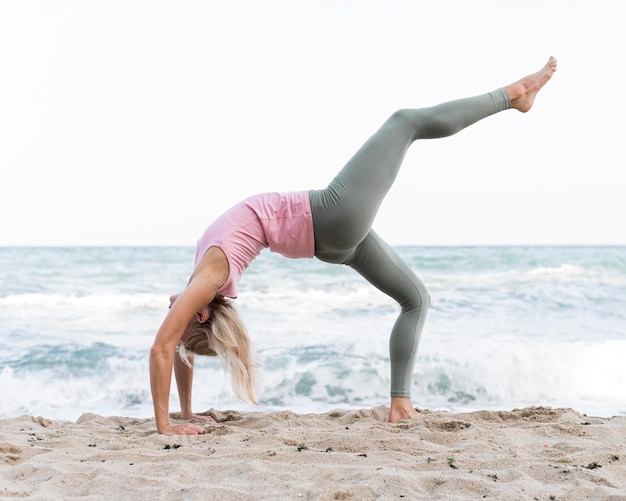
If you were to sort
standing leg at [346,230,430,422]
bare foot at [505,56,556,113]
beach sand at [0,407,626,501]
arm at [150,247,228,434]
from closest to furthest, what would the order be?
beach sand at [0,407,626,501] < arm at [150,247,228,434] < bare foot at [505,56,556,113] < standing leg at [346,230,430,422]

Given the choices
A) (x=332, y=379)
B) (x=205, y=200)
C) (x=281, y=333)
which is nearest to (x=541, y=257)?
(x=205, y=200)

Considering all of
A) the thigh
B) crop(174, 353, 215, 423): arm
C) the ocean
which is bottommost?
the ocean

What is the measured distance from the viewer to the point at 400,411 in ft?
12.6

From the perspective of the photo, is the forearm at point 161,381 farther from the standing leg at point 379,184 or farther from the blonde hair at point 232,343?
the standing leg at point 379,184

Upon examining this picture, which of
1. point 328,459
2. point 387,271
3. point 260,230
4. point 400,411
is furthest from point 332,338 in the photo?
point 328,459

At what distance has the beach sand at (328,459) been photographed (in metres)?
2.34

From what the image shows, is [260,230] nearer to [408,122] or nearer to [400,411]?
[408,122]

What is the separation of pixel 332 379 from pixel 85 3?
12.8m

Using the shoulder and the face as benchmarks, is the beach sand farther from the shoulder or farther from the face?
the shoulder

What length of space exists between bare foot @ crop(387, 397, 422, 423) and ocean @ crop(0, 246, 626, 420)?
0.77 meters

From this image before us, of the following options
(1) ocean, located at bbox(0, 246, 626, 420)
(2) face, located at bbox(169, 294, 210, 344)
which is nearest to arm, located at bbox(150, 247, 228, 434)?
(2) face, located at bbox(169, 294, 210, 344)

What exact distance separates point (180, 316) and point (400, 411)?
141 cm

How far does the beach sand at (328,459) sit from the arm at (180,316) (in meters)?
0.24

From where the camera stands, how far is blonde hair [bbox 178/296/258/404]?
11.1ft
